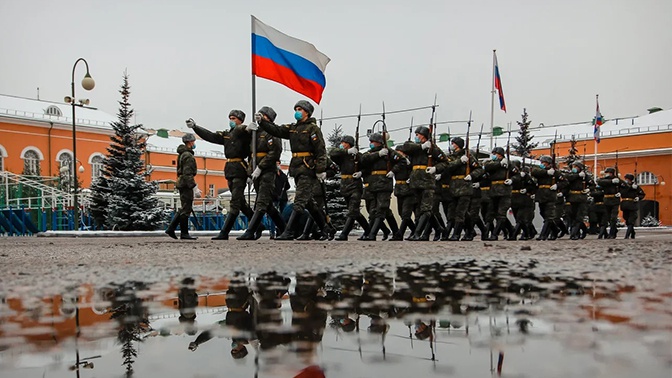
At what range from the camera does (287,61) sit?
12820mm

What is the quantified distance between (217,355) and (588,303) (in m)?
1.87

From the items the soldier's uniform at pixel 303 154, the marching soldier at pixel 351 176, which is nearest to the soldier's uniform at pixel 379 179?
the marching soldier at pixel 351 176

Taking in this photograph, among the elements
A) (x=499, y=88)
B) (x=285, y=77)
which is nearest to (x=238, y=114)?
(x=285, y=77)

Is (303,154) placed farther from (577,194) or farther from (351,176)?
(577,194)

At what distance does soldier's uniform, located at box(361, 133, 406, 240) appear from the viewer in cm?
1236

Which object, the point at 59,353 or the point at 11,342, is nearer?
the point at 59,353

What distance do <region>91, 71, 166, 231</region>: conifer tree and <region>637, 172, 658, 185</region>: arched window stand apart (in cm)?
4354

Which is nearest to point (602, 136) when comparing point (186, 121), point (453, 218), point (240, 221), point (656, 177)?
point (656, 177)

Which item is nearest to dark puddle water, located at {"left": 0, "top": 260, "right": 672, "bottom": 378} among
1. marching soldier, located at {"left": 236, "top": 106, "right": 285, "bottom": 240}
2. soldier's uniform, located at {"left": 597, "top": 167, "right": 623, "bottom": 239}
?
marching soldier, located at {"left": 236, "top": 106, "right": 285, "bottom": 240}

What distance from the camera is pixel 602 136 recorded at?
183 ft

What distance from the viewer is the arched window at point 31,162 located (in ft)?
163

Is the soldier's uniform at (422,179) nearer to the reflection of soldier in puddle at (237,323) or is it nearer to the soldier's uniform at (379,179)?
the soldier's uniform at (379,179)

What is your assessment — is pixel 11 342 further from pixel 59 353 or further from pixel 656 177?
pixel 656 177

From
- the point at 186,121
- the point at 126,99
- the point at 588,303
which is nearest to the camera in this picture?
the point at 588,303
